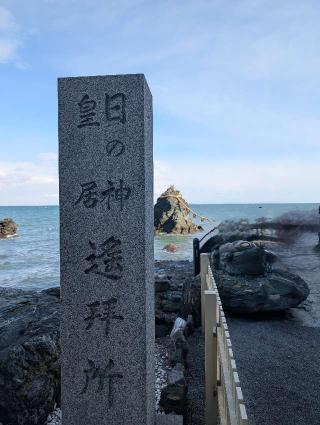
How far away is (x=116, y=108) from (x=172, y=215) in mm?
43910

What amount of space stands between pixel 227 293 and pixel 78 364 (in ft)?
15.1

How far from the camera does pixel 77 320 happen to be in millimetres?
3299

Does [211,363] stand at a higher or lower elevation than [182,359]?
higher

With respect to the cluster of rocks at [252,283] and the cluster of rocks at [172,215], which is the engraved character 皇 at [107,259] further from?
the cluster of rocks at [172,215]

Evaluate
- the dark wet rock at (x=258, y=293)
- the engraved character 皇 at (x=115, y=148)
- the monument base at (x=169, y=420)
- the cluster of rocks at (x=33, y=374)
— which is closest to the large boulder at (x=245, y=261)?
the dark wet rock at (x=258, y=293)

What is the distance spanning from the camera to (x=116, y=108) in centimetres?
319

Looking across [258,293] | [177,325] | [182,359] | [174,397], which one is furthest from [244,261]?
[174,397]

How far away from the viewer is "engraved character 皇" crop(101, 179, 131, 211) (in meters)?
3.19

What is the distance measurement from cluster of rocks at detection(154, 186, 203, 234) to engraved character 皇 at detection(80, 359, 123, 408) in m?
42.5

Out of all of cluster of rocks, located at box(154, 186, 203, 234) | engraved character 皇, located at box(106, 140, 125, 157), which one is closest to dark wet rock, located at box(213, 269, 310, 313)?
engraved character 皇, located at box(106, 140, 125, 157)

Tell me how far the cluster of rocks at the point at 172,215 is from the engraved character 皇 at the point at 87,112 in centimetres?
4267

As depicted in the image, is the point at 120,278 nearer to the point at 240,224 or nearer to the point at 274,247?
the point at 274,247

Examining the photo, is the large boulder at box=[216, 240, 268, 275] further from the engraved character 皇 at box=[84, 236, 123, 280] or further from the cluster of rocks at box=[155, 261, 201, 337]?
the engraved character 皇 at box=[84, 236, 123, 280]

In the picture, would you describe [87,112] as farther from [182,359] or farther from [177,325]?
[177,325]
